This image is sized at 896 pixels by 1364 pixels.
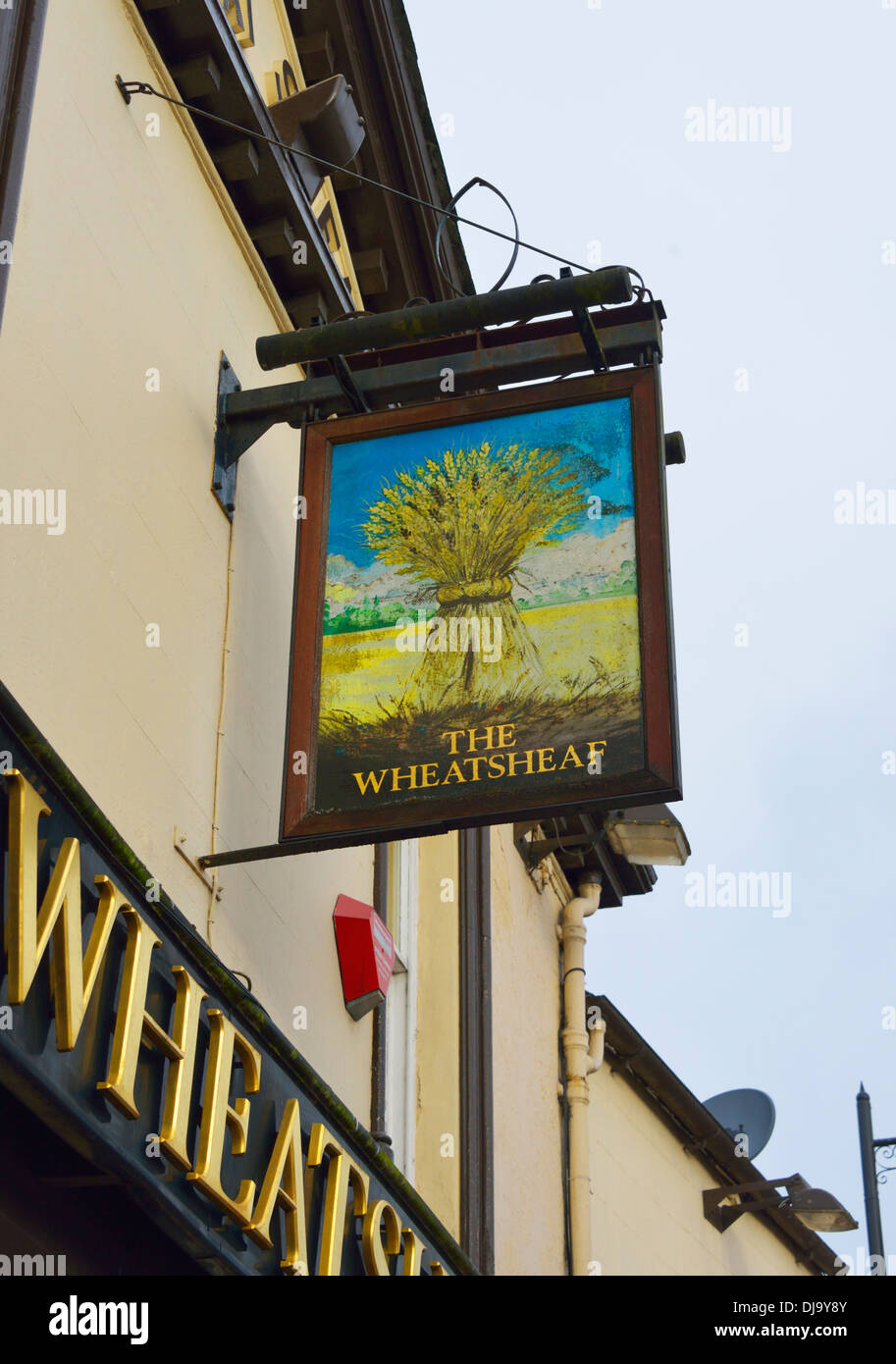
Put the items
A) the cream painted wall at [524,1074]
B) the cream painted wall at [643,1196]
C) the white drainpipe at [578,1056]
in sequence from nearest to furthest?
the cream painted wall at [524,1074] < the white drainpipe at [578,1056] < the cream painted wall at [643,1196]

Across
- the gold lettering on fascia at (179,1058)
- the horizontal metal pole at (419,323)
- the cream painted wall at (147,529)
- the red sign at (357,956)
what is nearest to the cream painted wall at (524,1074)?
the cream painted wall at (147,529)

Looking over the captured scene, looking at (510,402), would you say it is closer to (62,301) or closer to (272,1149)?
(62,301)

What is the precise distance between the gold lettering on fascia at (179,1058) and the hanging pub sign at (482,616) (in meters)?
1.35

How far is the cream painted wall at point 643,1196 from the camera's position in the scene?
1345 centimetres

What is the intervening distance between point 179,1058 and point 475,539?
9.98 ft

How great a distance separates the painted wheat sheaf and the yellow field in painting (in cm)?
7

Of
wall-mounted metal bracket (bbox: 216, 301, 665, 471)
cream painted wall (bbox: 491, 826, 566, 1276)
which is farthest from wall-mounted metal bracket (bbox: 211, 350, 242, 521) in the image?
cream painted wall (bbox: 491, 826, 566, 1276)

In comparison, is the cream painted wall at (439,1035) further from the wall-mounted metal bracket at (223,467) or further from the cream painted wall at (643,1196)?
the wall-mounted metal bracket at (223,467)

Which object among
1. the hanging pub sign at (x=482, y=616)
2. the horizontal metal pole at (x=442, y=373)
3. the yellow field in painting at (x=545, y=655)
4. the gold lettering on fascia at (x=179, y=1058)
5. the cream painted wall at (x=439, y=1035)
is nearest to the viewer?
the gold lettering on fascia at (x=179, y=1058)

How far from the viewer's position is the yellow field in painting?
7355 millimetres

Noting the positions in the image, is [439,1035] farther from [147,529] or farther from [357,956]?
[147,529]

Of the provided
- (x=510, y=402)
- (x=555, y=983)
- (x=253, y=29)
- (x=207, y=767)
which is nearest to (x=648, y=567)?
(x=510, y=402)

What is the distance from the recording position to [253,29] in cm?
1045

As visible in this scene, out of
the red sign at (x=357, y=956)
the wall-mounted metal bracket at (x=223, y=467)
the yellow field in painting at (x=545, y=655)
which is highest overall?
the wall-mounted metal bracket at (x=223, y=467)
